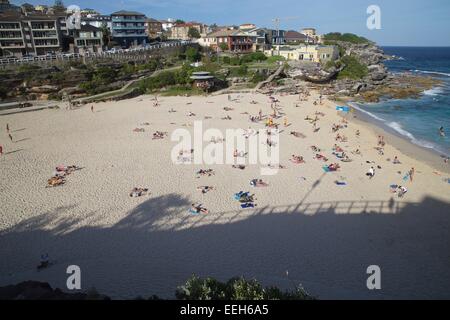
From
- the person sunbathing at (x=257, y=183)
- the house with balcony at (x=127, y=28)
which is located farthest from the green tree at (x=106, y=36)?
the person sunbathing at (x=257, y=183)

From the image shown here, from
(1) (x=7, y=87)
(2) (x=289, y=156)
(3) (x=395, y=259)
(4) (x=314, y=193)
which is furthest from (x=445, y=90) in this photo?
(1) (x=7, y=87)

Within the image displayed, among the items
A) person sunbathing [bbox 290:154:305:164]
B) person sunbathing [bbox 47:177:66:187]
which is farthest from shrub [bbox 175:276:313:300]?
person sunbathing [bbox 290:154:305:164]

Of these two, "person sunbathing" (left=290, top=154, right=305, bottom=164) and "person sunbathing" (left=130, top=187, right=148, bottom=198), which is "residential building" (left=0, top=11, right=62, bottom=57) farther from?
"person sunbathing" (left=290, top=154, right=305, bottom=164)

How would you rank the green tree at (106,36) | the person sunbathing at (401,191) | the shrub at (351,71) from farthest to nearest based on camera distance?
the shrub at (351,71), the green tree at (106,36), the person sunbathing at (401,191)

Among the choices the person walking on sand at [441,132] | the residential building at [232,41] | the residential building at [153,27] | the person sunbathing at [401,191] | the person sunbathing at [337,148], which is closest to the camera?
the person sunbathing at [401,191]

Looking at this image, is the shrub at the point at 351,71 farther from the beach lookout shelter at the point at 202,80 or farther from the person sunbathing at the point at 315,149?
the person sunbathing at the point at 315,149
